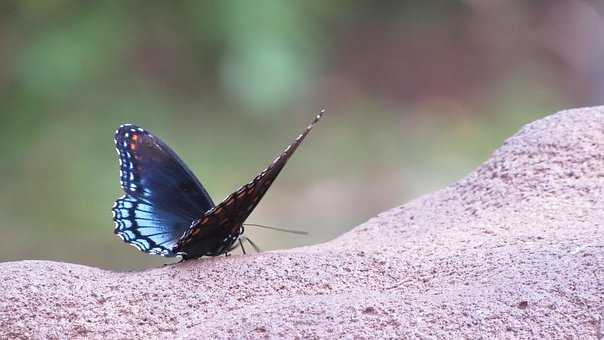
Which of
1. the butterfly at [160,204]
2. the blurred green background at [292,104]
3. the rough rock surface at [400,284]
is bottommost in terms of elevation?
the rough rock surface at [400,284]

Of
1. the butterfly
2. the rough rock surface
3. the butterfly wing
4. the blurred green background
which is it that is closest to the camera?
the rough rock surface

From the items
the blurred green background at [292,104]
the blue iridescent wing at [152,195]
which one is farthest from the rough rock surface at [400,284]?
the blurred green background at [292,104]

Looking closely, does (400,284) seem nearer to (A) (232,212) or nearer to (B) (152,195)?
(A) (232,212)


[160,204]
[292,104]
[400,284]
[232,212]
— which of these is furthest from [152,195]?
[292,104]

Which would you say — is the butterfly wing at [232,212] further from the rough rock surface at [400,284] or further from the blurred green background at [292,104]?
the blurred green background at [292,104]

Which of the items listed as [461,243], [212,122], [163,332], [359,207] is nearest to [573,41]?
[359,207]

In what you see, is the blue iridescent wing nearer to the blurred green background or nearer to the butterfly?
the butterfly

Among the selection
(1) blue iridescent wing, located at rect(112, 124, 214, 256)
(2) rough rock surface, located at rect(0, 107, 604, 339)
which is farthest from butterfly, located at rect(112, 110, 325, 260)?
(2) rough rock surface, located at rect(0, 107, 604, 339)
